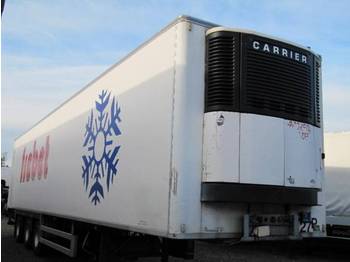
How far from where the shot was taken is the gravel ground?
11.6m

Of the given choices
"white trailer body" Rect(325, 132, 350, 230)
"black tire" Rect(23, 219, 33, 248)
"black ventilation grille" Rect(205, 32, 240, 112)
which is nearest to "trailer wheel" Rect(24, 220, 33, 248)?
"black tire" Rect(23, 219, 33, 248)

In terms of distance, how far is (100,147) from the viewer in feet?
25.3

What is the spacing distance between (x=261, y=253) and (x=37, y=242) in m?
5.74

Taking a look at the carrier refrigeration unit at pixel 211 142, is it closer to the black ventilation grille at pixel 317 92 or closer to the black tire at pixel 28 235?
the black ventilation grille at pixel 317 92

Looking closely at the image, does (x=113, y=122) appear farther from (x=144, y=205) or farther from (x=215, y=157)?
(x=215, y=157)

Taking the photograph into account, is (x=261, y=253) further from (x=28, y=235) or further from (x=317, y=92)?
(x=317, y=92)

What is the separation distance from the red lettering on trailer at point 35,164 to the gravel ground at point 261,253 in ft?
6.43

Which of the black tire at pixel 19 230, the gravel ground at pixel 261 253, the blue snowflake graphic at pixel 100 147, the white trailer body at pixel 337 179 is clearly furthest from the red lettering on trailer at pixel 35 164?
the white trailer body at pixel 337 179

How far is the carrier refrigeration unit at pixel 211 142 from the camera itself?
562cm

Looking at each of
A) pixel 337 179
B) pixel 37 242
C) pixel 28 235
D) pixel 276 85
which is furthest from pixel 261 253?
pixel 276 85

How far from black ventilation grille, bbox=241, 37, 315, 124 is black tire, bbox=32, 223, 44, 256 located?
8.01 metres

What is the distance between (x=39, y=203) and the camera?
39.2ft

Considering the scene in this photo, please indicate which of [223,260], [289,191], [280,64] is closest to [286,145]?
[289,191]

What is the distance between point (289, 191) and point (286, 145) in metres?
0.57
